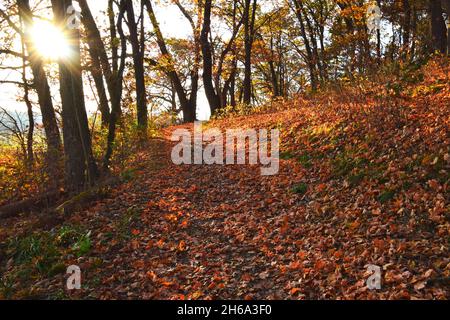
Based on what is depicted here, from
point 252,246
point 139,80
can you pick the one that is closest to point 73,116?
point 139,80

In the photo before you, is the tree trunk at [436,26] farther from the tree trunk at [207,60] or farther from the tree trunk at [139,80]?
the tree trunk at [139,80]

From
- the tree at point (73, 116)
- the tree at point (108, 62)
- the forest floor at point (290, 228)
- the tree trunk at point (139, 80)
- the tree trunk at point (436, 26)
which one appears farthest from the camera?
the tree trunk at point (139, 80)

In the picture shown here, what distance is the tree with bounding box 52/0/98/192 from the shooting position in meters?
9.76

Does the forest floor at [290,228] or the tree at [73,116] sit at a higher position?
the tree at [73,116]

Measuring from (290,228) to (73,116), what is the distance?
6.86 meters

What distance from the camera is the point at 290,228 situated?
22.2 ft

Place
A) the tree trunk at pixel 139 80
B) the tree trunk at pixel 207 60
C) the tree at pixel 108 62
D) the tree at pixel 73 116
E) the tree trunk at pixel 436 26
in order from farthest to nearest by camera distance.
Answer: the tree trunk at pixel 207 60 < the tree trunk at pixel 139 80 < the tree trunk at pixel 436 26 < the tree at pixel 108 62 < the tree at pixel 73 116

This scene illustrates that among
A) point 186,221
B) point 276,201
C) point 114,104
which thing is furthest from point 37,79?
point 276,201

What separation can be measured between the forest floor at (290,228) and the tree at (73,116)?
1296 mm

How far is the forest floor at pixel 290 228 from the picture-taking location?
517 cm

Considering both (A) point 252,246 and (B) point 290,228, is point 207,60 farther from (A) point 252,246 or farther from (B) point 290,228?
(A) point 252,246

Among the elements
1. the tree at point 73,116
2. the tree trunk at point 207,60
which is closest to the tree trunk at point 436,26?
the tree trunk at point 207,60

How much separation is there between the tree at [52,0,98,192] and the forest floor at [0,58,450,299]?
130cm
